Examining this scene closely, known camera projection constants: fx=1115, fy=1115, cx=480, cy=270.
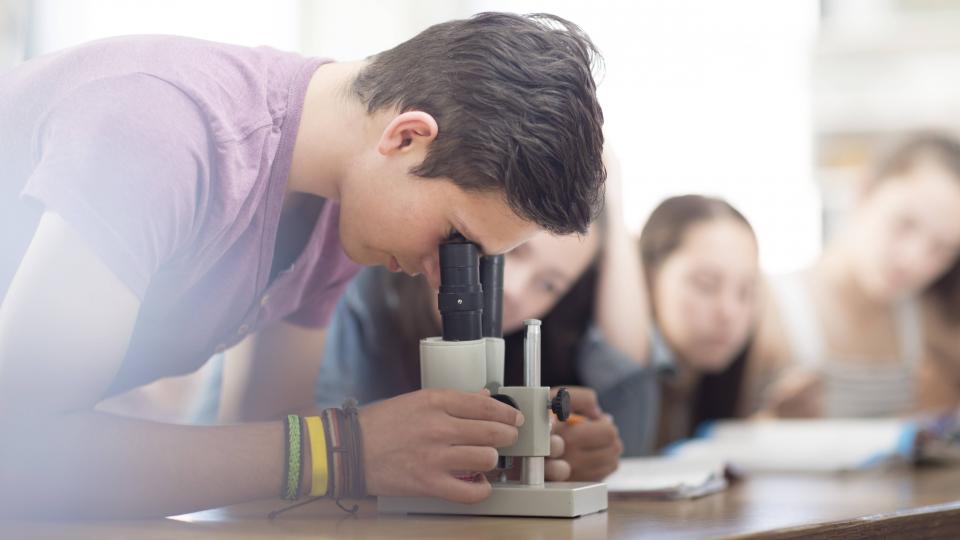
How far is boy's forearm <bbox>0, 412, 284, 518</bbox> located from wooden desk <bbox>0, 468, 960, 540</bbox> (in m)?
0.02

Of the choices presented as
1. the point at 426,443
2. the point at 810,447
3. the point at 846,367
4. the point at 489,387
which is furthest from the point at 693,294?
the point at 426,443

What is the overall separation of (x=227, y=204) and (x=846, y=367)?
7.64 ft

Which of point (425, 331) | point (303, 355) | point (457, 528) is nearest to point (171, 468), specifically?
point (457, 528)

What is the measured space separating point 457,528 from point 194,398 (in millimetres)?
922

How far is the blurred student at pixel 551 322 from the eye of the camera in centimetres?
180

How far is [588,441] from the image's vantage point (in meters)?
1.24

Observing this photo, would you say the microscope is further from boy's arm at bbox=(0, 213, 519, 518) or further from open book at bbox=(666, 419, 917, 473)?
open book at bbox=(666, 419, 917, 473)

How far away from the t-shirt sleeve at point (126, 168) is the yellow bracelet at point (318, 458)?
7.2 inches

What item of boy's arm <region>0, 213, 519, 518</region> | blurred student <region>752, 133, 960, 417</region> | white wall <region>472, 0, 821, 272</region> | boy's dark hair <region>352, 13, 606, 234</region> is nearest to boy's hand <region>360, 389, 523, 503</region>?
boy's arm <region>0, 213, 519, 518</region>

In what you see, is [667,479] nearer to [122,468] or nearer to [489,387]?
[489,387]

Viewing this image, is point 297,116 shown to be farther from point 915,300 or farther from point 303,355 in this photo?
point 915,300

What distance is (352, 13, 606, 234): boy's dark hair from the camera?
0.99 metres

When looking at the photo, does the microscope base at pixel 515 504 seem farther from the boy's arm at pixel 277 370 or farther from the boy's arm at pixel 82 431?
the boy's arm at pixel 277 370

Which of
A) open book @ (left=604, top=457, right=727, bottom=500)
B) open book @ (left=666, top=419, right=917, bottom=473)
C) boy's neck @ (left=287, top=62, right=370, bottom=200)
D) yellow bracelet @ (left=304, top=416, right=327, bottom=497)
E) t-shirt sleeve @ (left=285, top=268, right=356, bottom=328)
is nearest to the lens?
yellow bracelet @ (left=304, top=416, right=327, bottom=497)
